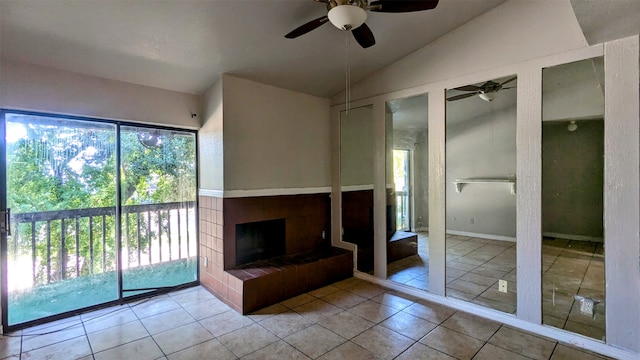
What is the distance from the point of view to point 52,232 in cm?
304

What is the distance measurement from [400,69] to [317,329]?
2989 millimetres

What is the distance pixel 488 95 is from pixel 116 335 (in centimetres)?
430

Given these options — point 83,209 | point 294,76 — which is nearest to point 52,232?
point 83,209

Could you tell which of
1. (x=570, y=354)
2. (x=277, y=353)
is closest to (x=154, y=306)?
(x=277, y=353)

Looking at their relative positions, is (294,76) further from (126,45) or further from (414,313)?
(414,313)

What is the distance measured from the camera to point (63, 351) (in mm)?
2422

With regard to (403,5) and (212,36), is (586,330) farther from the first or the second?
(212,36)

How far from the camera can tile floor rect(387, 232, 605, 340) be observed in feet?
8.36

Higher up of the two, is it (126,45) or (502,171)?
(126,45)

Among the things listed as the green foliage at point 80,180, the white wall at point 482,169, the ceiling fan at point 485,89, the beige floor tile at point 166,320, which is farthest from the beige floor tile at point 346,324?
the ceiling fan at point 485,89

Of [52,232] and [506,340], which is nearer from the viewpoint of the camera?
[506,340]

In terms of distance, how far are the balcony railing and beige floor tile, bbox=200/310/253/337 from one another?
3.91ft

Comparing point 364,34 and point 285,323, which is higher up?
point 364,34

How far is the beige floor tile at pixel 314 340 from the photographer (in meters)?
2.42
